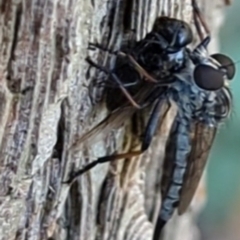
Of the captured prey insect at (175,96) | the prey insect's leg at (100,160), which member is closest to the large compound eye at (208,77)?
the captured prey insect at (175,96)

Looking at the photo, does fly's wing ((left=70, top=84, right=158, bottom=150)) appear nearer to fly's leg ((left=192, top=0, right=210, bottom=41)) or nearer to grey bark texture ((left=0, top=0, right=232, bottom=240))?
grey bark texture ((left=0, top=0, right=232, bottom=240))

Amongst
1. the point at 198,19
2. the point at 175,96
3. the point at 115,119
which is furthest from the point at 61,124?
the point at 198,19

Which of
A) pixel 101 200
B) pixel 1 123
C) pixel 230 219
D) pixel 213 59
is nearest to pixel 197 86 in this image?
pixel 213 59

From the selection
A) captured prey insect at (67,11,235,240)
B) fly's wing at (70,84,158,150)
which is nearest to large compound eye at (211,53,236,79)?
captured prey insect at (67,11,235,240)

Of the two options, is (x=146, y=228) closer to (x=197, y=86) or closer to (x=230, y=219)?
(x=197, y=86)

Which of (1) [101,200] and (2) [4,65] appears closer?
(2) [4,65]

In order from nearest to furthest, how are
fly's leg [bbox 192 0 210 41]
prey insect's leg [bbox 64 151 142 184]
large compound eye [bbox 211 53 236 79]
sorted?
1. prey insect's leg [bbox 64 151 142 184]
2. large compound eye [bbox 211 53 236 79]
3. fly's leg [bbox 192 0 210 41]
